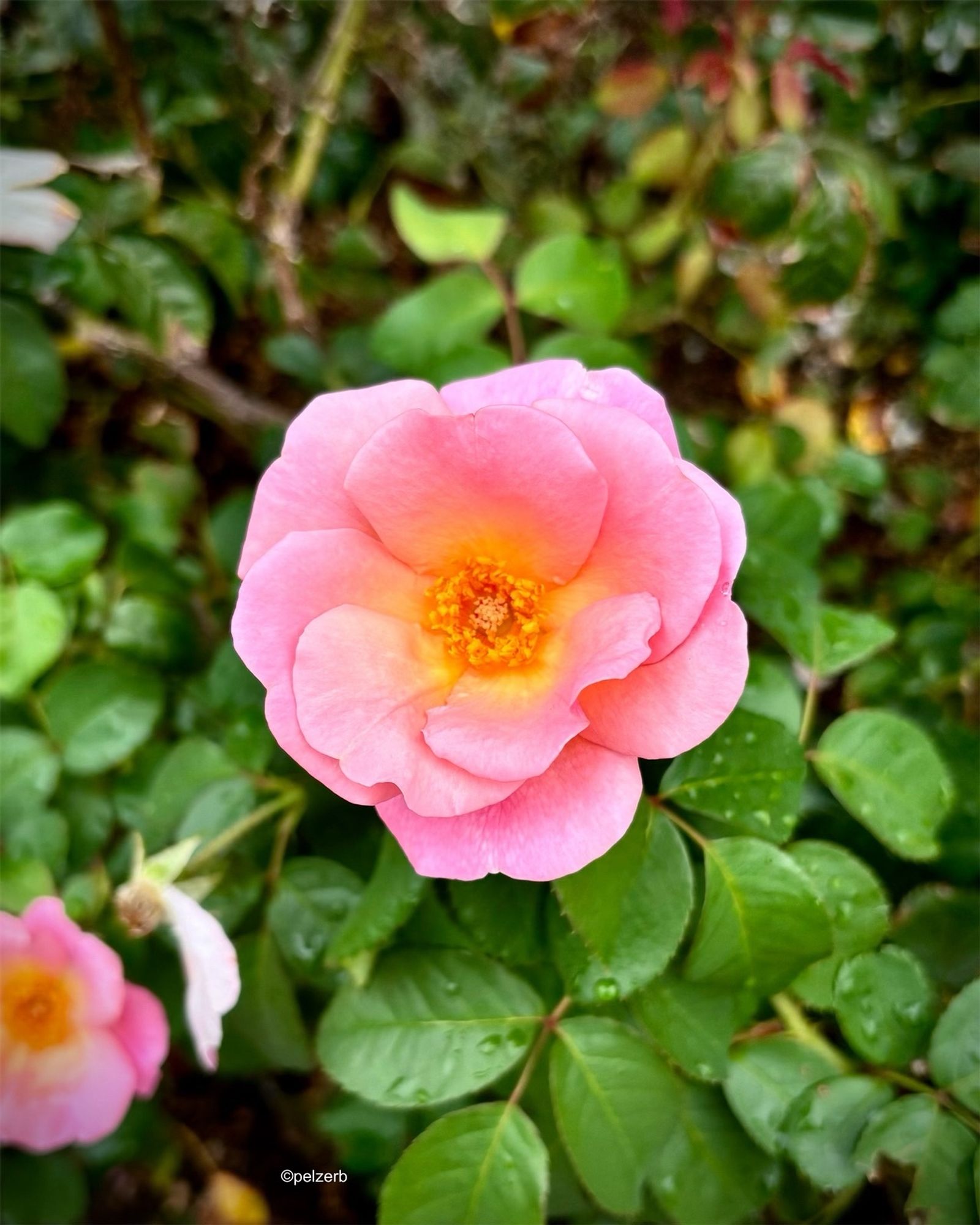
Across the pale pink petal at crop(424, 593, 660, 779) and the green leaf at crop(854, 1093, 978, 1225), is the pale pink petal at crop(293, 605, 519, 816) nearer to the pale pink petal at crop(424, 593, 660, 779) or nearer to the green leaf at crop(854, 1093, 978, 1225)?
the pale pink petal at crop(424, 593, 660, 779)

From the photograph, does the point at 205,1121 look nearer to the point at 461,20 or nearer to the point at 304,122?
the point at 304,122

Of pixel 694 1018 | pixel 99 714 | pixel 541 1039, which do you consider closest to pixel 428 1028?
pixel 541 1039

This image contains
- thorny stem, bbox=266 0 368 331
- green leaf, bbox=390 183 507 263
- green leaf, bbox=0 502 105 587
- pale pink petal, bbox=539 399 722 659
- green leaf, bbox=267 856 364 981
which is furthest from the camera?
thorny stem, bbox=266 0 368 331

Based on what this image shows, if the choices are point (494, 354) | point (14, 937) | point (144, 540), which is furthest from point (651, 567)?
point (144, 540)

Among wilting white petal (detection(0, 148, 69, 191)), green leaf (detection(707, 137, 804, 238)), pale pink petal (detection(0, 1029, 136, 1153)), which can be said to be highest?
green leaf (detection(707, 137, 804, 238))

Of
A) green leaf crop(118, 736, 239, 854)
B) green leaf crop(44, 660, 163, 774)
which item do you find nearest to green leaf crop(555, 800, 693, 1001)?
green leaf crop(118, 736, 239, 854)

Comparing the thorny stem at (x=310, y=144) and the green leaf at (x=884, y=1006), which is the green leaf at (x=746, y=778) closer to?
the green leaf at (x=884, y=1006)
